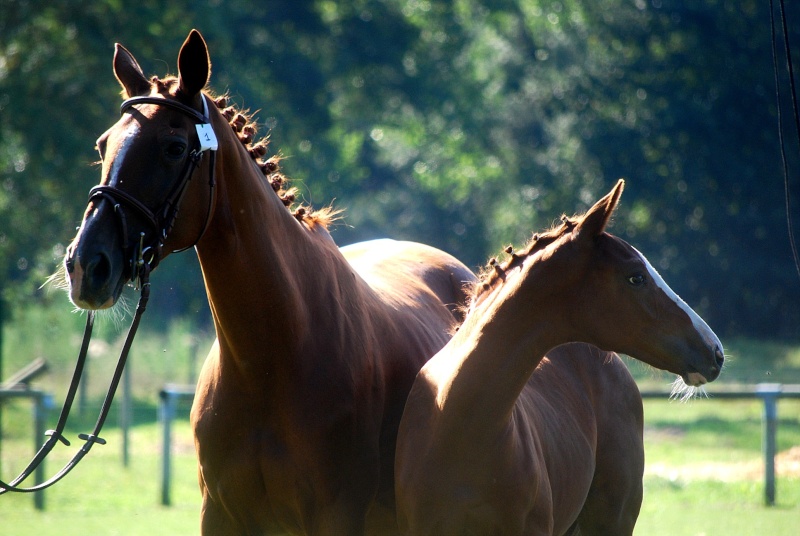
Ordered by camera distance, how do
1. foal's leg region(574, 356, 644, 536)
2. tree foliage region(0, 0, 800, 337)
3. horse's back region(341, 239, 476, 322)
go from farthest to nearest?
tree foliage region(0, 0, 800, 337) → horse's back region(341, 239, 476, 322) → foal's leg region(574, 356, 644, 536)

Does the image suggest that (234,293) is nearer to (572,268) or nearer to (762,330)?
(572,268)

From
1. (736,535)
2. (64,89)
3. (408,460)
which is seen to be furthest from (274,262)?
(64,89)

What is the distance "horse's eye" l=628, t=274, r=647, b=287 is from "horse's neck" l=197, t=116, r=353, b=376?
3.64 ft

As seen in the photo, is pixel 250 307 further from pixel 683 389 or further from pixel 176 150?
pixel 683 389

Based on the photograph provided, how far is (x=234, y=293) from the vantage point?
3.31 meters

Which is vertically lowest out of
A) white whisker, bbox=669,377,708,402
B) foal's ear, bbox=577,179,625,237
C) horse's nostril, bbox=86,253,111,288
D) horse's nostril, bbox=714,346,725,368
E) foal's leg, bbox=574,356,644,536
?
foal's leg, bbox=574,356,644,536

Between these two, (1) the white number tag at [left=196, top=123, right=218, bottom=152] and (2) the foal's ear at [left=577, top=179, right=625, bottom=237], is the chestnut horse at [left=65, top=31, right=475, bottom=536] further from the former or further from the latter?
(2) the foal's ear at [left=577, top=179, right=625, bottom=237]

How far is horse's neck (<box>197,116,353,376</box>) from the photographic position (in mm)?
3238

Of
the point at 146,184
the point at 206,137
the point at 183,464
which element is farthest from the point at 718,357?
the point at 183,464

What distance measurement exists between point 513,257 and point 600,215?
39 cm

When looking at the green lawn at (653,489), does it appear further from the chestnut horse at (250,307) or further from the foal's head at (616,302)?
the foal's head at (616,302)

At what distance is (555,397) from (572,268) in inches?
41.0

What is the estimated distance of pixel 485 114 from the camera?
26391mm

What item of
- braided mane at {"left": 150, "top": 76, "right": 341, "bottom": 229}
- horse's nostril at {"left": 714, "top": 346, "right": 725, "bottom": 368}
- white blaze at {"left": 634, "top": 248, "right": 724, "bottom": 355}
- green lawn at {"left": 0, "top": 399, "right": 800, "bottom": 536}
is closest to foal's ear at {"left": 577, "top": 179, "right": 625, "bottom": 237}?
white blaze at {"left": 634, "top": 248, "right": 724, "bottom": 355}
